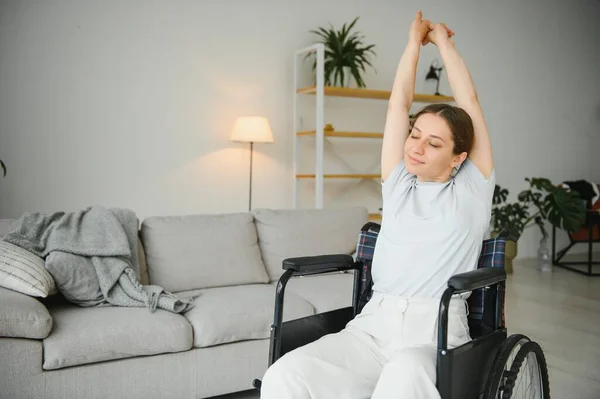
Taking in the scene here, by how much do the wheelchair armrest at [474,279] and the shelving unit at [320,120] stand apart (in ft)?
10.9

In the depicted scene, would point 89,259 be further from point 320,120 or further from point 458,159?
point 320,120

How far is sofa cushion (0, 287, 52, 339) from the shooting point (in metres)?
2.17

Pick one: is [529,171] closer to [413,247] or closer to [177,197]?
[177,197]

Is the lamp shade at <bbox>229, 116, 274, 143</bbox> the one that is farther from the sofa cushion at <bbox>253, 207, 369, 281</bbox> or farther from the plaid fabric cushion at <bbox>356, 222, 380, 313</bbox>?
the plaid fabric cushion at <bbox>356, 222, 380, 313</bbox>

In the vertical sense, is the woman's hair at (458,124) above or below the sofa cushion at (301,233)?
above

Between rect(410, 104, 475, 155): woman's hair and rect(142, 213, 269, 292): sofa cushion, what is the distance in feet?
5.21

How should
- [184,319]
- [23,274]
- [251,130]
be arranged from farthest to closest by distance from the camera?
[251,130], [184,319], [23,274]

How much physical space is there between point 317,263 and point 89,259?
1209mm

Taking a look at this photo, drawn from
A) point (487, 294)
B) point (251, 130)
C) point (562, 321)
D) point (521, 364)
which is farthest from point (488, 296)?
point (251, 130)

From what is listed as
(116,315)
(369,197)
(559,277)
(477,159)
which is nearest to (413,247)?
(477,159)

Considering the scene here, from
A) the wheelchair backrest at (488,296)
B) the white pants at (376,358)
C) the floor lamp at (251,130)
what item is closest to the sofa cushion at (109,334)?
the white pants at (376,358)

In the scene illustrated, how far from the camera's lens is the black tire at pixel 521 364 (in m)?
1.58

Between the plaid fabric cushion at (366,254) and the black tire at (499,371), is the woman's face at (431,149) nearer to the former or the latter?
the plaid fabric cushion at (366,254)

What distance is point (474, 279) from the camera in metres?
1.51
